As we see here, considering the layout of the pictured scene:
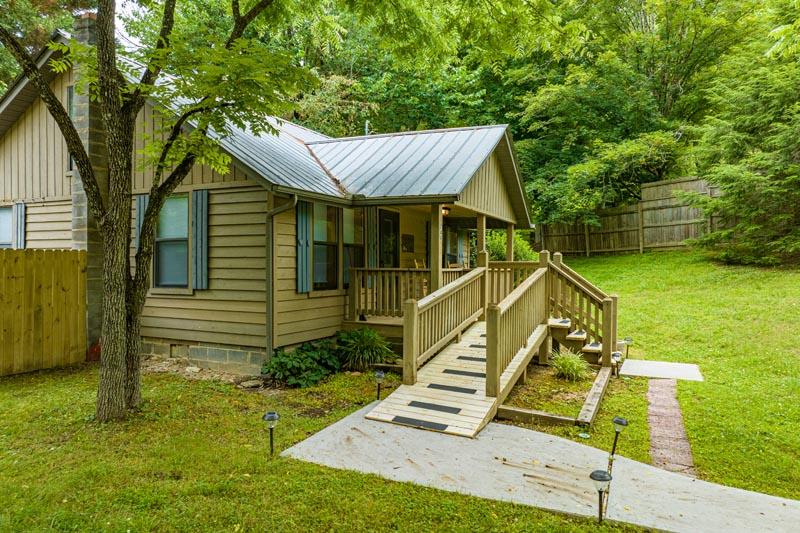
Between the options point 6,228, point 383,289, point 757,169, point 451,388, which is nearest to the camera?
point 451,388

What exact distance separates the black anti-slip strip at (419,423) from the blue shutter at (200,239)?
13.8 feet

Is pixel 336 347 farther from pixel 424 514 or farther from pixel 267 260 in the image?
pixel 424 514

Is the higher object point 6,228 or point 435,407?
point 6,228

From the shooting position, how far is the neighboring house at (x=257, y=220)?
24.3ft

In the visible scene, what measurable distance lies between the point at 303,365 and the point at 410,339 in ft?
6.44

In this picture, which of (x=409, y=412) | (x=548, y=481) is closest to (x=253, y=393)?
(x=409, y=412)

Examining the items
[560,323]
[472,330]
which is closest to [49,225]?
[472,330]

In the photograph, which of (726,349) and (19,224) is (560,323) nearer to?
(726,349)

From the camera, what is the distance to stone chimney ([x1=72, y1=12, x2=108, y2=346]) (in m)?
8.45

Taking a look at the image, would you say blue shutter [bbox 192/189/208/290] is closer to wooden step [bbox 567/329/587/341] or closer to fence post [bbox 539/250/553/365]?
fence post [bbox 539/250/553/365]

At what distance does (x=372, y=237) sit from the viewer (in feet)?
31.0

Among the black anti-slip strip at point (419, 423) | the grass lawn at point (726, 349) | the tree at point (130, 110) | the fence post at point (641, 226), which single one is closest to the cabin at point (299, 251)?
the black anti-slip strip at point (419, 423)

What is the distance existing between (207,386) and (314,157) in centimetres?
533

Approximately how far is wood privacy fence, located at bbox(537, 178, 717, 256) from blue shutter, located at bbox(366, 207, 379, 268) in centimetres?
1114
